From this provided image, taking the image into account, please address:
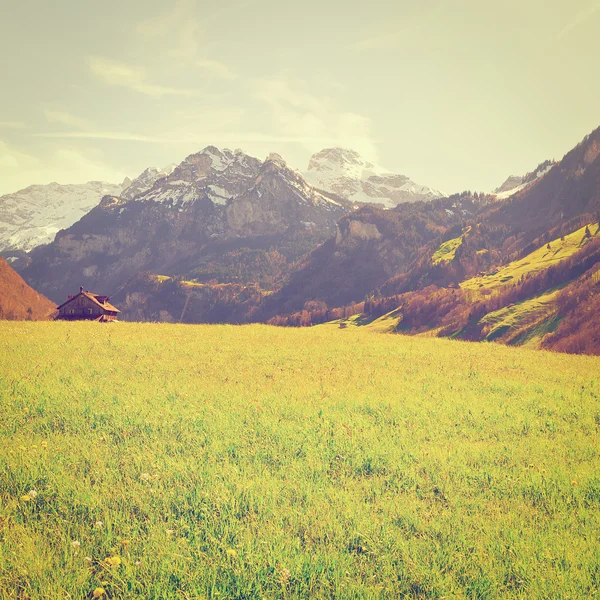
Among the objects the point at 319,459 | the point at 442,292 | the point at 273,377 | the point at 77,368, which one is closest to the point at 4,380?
the point at 77,368

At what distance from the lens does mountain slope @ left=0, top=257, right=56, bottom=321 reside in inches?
4784

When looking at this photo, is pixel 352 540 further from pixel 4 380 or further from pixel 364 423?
pixel 4 380

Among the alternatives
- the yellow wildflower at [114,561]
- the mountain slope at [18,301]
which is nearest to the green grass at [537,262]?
the mountain slope at [18,301]

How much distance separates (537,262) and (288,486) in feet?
594

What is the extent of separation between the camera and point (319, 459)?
891 centimetres

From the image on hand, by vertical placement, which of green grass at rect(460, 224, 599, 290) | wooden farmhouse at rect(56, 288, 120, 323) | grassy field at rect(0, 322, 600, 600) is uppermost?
wooden farmhouse at rect(56, 288, 120, 323)

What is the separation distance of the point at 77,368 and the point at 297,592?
40.9 feet

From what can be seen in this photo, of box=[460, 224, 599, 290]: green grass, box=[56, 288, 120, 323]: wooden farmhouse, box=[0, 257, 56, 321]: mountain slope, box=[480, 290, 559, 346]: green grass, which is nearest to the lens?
box=[56, 288, 120, 323]: wooden farmhouse

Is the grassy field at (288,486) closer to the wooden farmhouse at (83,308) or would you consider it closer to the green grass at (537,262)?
the wooden farmhouse at (83,308)

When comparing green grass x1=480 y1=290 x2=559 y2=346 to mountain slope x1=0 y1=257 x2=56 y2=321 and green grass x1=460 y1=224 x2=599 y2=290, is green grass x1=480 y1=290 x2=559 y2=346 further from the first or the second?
mountain slope x1=0 y1=257 x2=56 y2=321

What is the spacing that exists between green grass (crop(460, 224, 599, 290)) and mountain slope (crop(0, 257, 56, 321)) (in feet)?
503

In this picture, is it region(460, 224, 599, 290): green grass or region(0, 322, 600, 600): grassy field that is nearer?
region(0, 322, 600, 600): grassy field

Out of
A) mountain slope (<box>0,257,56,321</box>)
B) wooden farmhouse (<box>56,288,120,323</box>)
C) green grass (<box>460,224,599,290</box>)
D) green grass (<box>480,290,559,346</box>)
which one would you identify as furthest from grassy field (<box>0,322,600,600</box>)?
green grass (<box>460,224,599,290</box>)

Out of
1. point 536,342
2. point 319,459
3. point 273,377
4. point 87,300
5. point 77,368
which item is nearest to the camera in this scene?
point 319,459
